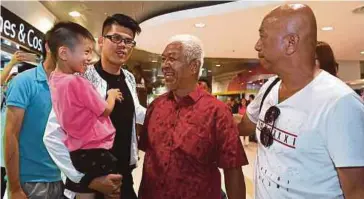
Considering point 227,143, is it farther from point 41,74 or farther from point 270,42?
point 41,74

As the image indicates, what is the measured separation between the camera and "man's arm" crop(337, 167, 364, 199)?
39.3 inches

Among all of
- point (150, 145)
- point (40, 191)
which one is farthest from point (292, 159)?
point (40, 191)

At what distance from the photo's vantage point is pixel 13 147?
171 cm

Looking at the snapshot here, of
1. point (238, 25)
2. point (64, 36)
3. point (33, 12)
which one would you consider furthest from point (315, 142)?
point (33, 12)

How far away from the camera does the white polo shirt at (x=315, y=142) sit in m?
1.00

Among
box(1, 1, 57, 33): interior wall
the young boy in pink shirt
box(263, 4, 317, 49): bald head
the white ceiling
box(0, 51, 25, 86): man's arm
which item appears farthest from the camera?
the white ceiling

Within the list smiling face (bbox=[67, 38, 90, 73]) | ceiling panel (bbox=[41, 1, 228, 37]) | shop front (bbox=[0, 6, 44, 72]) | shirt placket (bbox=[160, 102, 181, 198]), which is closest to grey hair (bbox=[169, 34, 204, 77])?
shirt placket (bbox=[160, 102, 181, 198])

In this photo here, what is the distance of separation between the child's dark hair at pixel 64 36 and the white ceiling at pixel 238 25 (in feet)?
10.9

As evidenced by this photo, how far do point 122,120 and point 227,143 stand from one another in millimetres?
544

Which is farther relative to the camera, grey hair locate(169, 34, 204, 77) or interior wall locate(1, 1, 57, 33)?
interior wall locate(1, 1, 57, 33)

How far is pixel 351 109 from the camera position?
1.00 meters

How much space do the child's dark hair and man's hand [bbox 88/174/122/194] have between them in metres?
0.64

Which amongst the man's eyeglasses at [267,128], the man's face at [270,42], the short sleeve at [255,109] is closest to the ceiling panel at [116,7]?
the short sleeve at [255,109]

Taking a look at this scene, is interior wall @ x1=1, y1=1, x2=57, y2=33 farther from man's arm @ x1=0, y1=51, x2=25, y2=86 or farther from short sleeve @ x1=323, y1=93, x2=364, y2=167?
short sleeve @ x1=323, y1=93, x2=364, y2=167
